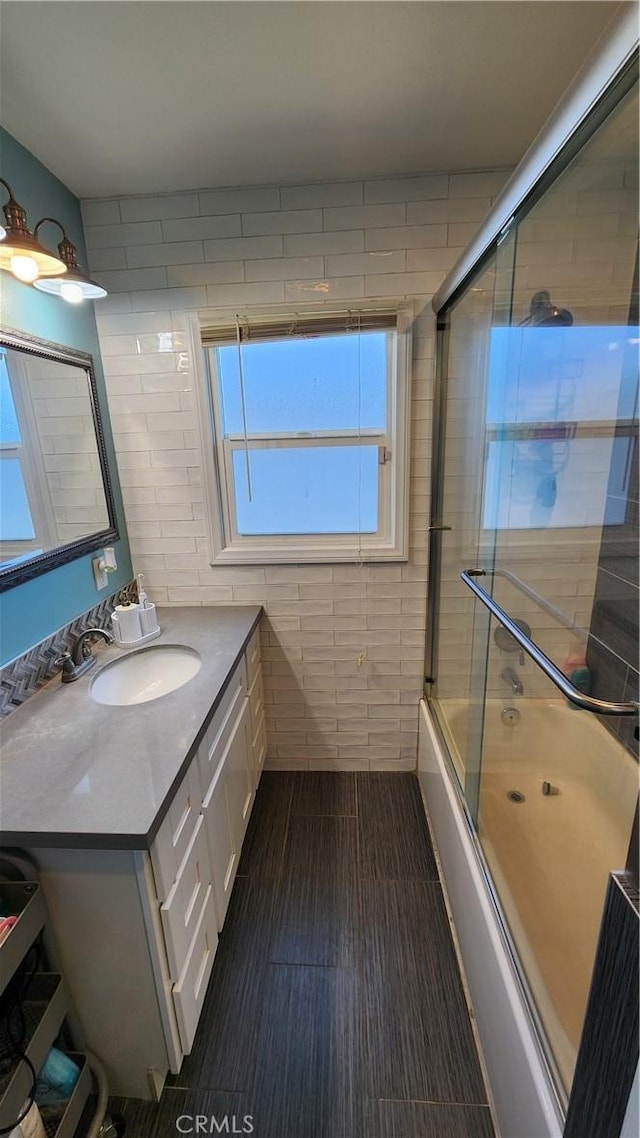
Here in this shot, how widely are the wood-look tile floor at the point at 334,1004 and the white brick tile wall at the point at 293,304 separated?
52 cm

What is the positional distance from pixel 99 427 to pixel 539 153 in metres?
1.63

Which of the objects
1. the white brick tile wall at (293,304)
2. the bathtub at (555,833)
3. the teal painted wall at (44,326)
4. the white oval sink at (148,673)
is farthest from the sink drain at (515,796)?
the teal painted wall at (44,326)

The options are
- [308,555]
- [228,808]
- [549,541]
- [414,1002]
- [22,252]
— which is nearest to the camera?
[22,252]

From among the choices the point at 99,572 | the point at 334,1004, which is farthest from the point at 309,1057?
the point at 99,572

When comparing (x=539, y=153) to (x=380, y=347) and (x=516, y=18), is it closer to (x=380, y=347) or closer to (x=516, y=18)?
(x=516, y=18)

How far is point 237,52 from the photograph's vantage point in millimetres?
1148

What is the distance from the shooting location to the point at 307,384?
190 cm

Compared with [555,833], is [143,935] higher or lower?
higher

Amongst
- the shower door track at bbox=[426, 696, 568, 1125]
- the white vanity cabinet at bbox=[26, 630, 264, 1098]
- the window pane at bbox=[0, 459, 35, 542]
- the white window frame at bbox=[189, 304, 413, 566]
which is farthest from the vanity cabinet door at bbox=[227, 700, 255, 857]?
the window pane at bbox=[0, 459, 35, 542]

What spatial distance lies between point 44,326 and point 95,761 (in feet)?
4.59

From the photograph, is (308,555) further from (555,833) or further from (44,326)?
(555,833)

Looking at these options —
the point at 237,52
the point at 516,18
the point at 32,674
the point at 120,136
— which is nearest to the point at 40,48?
the point at 120,136

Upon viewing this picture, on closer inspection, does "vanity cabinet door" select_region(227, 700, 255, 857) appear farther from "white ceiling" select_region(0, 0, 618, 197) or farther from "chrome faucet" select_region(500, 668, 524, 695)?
"white ceiling" select_region(0, 0, 618, 197)

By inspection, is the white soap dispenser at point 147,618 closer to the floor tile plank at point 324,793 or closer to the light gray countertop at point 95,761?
the light gray countertop at point 95,761
